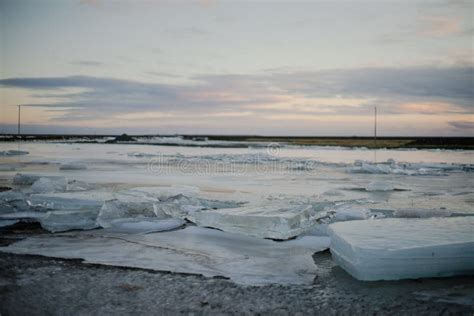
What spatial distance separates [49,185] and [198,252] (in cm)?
519

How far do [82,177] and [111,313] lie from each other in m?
9.90

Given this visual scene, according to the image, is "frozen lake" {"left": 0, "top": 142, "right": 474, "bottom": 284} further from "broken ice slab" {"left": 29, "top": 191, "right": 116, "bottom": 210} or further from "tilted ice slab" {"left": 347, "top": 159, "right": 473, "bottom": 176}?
"tilted ice slab" {"left": 347, "top": 159, "right": 473, "bottom": 176}

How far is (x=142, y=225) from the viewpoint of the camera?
20.0 feet

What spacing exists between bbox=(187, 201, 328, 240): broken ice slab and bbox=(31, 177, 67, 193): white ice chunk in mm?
3837

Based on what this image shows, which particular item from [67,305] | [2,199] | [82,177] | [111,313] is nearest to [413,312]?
[111,313]

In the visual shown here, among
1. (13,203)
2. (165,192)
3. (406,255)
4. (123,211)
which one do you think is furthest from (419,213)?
(13,203)

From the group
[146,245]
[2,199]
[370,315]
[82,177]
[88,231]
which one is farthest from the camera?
[82,177]

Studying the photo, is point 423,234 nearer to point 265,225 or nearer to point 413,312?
point 413,312

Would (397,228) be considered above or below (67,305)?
above

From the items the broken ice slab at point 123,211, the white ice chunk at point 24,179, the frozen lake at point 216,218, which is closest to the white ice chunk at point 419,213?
the frozen lake at point 216,218

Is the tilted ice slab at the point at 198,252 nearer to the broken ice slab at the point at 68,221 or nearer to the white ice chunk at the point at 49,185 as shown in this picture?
the broken ice slab at the point at 68,221

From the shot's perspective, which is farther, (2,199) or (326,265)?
(2,199)

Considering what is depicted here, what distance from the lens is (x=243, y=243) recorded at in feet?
17.2

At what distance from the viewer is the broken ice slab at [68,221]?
5906 millimetres
